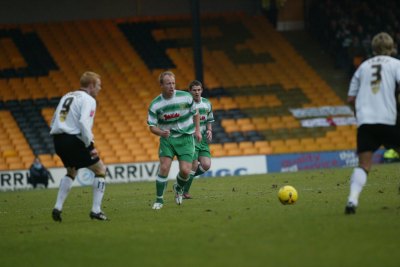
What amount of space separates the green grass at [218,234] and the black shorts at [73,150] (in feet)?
2.77

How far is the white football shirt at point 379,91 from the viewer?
39.1 feet

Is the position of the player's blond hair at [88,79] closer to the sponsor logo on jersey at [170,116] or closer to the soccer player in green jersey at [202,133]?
the sponsor logo on jersey at [170,116]

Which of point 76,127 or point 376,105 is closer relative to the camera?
point 376,105

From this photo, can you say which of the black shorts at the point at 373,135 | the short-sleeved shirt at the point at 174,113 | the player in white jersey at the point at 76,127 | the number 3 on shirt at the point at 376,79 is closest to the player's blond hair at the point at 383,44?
the number 3 on shirt at the point at 376,79

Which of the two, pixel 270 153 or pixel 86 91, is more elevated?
pixel 270 153

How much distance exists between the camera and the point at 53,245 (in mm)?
10812

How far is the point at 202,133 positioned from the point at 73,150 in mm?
6329

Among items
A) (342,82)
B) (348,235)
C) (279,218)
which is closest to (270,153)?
(342,82)

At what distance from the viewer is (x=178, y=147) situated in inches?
610

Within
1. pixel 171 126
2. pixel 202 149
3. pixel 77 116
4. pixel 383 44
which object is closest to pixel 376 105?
pixel 383 44

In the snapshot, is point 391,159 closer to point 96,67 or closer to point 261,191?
point 96,67

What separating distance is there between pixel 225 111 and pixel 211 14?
25.2 ft

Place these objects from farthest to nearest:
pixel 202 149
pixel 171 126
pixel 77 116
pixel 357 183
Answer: pixel 202 149
pixel 171 126
pixel 77 116
pixel 357 183

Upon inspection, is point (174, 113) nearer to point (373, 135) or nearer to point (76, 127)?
point (76, 127)
